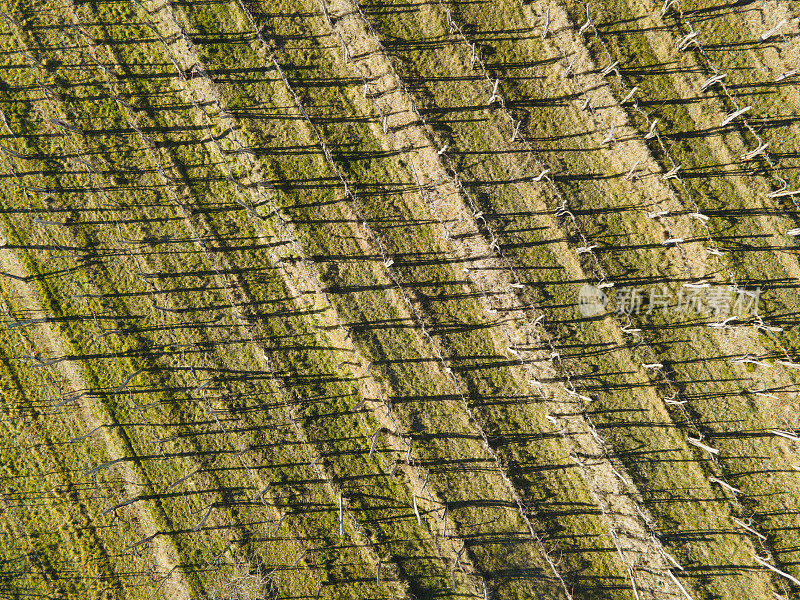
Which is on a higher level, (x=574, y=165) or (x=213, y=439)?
(x=574, y=165)

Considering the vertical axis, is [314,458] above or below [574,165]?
below

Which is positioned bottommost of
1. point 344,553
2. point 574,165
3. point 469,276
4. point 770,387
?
point 344,553

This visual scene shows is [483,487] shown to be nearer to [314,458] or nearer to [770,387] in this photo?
[314,458]

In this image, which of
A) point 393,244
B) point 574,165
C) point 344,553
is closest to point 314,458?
point 344,553

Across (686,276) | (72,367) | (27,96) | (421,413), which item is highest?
(27,96)

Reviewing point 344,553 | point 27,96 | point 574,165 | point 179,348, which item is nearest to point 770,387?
point 574,165

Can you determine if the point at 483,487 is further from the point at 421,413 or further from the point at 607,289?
the point at 607,289
